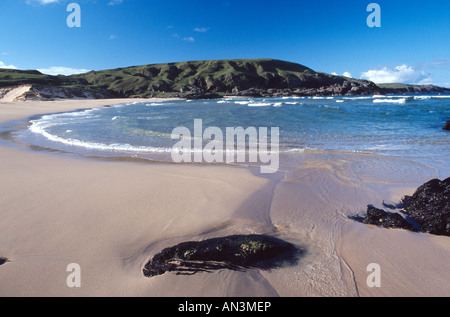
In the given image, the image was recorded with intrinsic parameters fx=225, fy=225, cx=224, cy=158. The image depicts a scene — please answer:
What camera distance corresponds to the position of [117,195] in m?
4.71

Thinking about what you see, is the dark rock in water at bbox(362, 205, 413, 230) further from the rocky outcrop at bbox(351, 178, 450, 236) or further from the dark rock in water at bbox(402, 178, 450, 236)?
the dark rock in water at bbox(402, 178, 450, 236)

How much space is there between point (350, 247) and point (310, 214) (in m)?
0.94

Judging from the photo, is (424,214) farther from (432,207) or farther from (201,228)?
(201,228)

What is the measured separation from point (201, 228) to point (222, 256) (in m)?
0.89

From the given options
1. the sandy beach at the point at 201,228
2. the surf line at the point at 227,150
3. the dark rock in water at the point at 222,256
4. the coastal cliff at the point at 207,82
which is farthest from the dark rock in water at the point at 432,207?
the coastal cliff at the point at 207,82

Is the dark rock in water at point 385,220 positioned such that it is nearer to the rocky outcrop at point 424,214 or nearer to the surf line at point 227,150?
the rocky outcrop at point 424,214

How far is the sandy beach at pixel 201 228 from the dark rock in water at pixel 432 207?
0.20 meters

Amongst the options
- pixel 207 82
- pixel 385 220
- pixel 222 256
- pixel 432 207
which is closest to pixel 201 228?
pixel 222 256

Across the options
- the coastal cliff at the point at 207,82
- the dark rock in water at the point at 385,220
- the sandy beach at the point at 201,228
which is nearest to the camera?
the sandy beach at the point at 201,228

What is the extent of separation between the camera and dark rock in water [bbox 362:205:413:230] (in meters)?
3.60

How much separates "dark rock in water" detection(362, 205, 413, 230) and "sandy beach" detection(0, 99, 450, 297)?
0.40 ft

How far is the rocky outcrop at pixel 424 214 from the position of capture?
3475 millimetres
